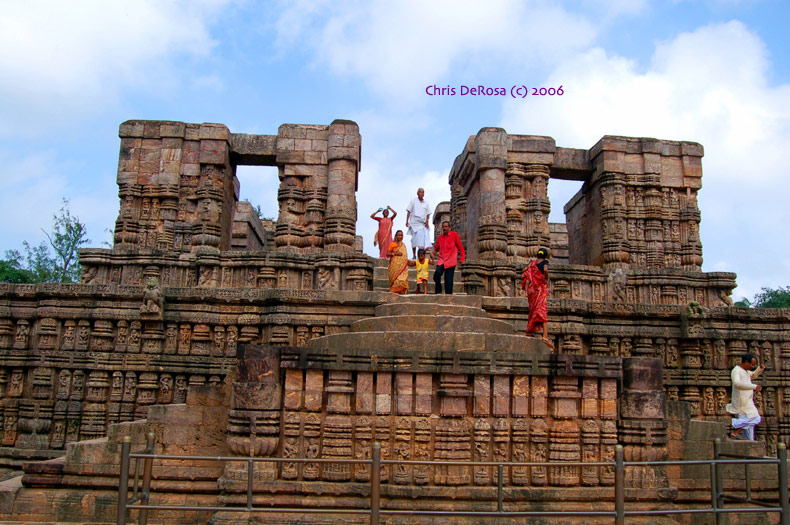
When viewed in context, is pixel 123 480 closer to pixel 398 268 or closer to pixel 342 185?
pixel 398 268

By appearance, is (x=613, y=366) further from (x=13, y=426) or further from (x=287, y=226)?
(x=13, y=426)

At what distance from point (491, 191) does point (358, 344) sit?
719 cm

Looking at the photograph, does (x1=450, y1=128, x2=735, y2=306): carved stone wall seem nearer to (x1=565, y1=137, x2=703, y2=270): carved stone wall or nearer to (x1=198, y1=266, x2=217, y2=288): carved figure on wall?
(x1=565, y1=137, x2=703, y2=270): carved stone wall

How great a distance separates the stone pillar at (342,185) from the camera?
45.2 feet

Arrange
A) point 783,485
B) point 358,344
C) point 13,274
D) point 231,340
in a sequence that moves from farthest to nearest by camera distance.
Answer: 1. point 13,274
2. point 231,340
3. point 358,344
4. point 783,485

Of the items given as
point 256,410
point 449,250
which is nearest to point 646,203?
point 449,250

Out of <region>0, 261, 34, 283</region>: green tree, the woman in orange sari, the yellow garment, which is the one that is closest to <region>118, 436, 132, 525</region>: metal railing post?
the woman in orange sari

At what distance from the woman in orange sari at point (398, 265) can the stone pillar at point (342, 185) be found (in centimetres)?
241

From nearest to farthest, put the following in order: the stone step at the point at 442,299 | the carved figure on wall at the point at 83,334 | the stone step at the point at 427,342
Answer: the stone step at the point at 427,342
the stone step at the point at 442,299
the carved figure on wall at the point at 83,334

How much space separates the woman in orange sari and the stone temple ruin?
1.10ft

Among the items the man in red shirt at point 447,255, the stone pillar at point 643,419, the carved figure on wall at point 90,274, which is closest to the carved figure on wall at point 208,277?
the carved figure on wall at point 90,274

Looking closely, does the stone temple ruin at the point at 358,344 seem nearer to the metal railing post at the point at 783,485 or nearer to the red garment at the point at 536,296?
the red garment at the point at 536,296

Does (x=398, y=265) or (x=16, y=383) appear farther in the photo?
(x=16, y=383)

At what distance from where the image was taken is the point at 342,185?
554 inches
